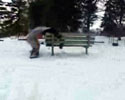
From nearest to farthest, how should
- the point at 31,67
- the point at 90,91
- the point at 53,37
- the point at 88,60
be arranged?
the point at 90,91, the point at 31,67, the point at 88,60, the point at 53,37

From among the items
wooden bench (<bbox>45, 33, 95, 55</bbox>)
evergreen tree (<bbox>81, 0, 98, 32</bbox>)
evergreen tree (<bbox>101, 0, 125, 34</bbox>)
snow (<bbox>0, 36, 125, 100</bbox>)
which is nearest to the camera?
snow (<bbox>0, 36, 125, 100</bbox>)

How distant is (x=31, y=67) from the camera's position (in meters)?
8.27

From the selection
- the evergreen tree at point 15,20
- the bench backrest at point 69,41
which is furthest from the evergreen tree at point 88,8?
the bench backrest at point 69,41

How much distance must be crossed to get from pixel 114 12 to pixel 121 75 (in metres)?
19.3

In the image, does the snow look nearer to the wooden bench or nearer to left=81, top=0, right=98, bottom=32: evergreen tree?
the wooden bench

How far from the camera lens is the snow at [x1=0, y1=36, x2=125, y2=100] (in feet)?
18.0

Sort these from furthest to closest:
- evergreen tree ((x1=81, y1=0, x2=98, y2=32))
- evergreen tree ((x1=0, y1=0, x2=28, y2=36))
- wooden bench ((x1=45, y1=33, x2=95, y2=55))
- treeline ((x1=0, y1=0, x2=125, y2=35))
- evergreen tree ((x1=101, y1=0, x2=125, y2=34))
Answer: evergreen tree ((x1=0, y1=0, x2=28, y2=36)), evergreen tree ((x1=81, y1=0, x2=98, y2=32)), evergreen tree ((x1=101, y1=0, x2=125, y2=34)), treeline ((x1=0, y1=0, x2=125, y2=35)), wooden bench ((x1=45, y1=33, x2=95, y2=55))

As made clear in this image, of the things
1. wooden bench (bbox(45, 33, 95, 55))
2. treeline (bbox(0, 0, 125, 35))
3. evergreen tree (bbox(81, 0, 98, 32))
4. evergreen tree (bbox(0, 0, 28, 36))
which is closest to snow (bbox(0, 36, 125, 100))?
wooden bench (bbox(45, 33, 95, 55))

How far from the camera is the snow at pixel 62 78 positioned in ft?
18.0

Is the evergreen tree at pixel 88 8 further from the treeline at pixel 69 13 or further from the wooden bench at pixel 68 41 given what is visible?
the wooden bench at pixel 68 41

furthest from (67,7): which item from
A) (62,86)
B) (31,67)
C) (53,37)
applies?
(62,86)

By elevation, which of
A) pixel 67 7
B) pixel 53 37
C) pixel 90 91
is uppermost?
pixel 67 7

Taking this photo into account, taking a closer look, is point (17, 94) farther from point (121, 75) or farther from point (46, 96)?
point (121, 75)

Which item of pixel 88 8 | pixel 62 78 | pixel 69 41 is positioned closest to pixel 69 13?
pixel 88 8
